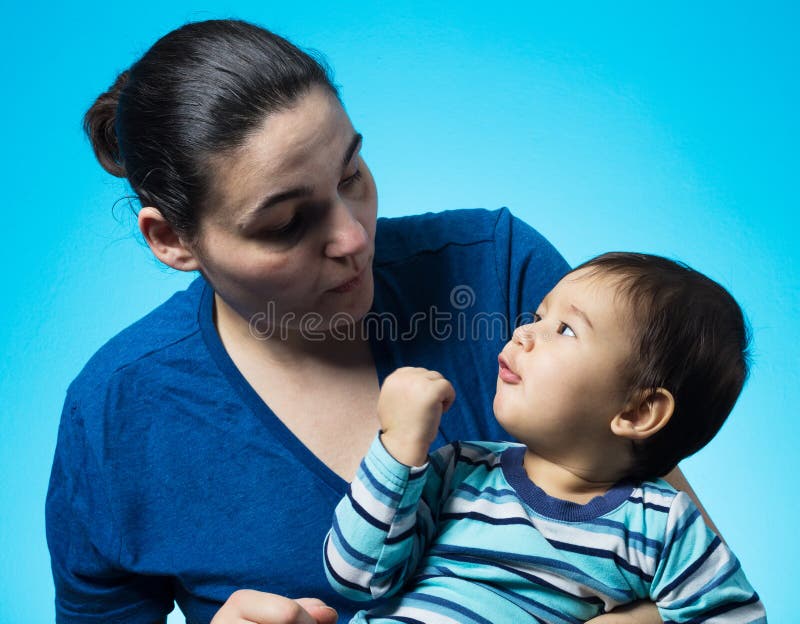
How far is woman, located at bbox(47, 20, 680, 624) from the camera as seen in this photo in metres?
1.18

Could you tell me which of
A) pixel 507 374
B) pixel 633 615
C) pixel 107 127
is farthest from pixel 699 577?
pixel 107 127

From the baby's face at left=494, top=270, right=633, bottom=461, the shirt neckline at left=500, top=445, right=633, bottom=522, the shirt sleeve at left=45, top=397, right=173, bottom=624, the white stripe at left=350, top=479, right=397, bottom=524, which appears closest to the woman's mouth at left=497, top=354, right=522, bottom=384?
the baby's face at left=494, top=270, right=633, bottom=461

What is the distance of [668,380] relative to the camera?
1.17 m

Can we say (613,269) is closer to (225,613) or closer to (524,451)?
(524,451)

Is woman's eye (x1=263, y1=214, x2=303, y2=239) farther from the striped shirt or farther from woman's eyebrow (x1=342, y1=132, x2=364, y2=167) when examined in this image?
the striped shirt

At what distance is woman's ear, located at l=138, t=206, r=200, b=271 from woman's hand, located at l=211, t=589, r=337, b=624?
0.43m

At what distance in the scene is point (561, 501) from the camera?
1182 mm

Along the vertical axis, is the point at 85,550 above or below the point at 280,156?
below

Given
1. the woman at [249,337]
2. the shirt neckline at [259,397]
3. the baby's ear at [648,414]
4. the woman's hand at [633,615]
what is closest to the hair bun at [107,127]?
the woman at [249,337]

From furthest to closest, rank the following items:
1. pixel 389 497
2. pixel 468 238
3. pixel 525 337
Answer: pixel 468 238 < pixel 525 337 < pixel 389 497

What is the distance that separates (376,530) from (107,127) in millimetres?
692

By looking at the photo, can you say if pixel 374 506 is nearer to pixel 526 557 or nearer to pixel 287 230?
pixel 526 557

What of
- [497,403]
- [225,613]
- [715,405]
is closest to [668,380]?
[715,405]

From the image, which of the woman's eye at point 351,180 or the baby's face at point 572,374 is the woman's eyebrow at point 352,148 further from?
the baby's face at point 572,374
